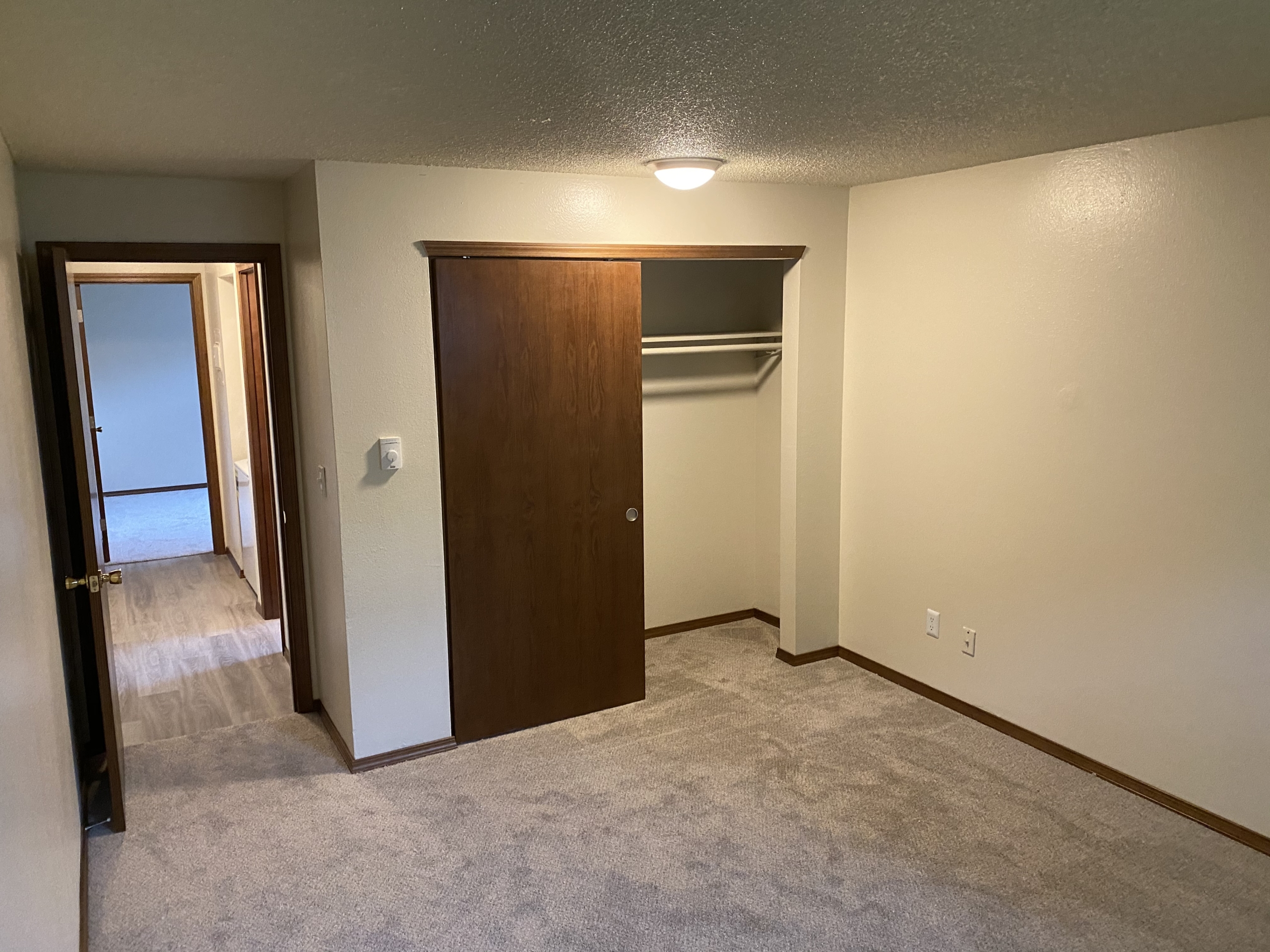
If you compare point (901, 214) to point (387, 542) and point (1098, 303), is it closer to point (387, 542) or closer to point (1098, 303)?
point (1098, 303)

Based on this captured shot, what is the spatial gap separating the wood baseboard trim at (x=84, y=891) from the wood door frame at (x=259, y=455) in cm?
176

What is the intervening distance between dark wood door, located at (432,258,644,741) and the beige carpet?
9.2 inches

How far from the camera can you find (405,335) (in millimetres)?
3332

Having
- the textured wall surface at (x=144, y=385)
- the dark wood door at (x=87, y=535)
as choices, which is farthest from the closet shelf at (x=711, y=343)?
the textured wall surface at (x=144, y=385)

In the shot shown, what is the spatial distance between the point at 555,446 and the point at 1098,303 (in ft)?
6.52

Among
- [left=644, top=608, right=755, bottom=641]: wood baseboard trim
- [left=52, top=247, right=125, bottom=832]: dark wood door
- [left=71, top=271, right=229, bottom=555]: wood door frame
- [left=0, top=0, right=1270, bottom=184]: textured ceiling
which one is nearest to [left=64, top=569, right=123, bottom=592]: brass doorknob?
[left=52, top=247, right=125, bottom=832]: dark wood door

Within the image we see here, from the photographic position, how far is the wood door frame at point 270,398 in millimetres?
3217

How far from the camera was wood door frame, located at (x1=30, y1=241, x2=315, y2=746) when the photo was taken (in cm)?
322

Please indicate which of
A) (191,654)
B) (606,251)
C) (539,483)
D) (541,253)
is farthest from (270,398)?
(191,654)

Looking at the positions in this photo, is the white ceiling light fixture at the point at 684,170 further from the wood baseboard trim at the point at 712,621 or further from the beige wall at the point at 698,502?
the wood baseboard trim at the point at 712,621

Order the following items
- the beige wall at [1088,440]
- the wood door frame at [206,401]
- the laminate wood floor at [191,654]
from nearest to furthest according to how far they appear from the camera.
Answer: the beige wall at [1088,440]
the laminate wood floor at [191,654]
the wood door frame at [206,401]

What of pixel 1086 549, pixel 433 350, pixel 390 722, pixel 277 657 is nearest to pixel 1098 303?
pixel 1086 549

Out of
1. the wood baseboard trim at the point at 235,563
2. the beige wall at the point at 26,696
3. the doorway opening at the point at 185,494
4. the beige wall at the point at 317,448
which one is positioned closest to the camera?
the beige wall at the point at 26,696

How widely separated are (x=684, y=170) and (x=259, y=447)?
3.00 meters
